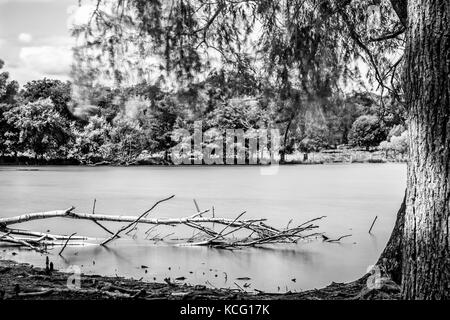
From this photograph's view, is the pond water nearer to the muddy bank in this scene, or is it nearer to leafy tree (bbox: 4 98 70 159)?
the muddy bank

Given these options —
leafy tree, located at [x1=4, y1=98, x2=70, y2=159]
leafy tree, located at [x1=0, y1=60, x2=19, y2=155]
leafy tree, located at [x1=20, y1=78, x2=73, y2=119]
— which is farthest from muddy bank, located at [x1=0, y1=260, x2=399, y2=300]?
leafy tree, located at [x1=0, y1=60, x2=19, y2=155]

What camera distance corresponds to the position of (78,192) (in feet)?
67.5

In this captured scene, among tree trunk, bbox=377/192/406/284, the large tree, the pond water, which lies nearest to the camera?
tree trunk, bbox=377/192/406/284

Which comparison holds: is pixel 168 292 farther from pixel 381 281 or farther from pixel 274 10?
pixel 274 10

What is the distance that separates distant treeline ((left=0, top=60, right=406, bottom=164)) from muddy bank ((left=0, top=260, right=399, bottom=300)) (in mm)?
1192

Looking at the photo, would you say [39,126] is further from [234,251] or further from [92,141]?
[234,251]

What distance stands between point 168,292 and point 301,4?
8.68ft

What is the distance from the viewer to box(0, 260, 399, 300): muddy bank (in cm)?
344

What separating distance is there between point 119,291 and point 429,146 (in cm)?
228

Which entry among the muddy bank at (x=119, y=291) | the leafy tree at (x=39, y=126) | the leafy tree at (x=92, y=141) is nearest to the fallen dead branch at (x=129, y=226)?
the muddy bank at (x=119, y=291)

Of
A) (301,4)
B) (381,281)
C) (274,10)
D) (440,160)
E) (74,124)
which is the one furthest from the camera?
(74,124)

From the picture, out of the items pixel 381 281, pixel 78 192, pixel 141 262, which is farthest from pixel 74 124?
pixel 381 281

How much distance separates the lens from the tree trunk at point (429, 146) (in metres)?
2.58

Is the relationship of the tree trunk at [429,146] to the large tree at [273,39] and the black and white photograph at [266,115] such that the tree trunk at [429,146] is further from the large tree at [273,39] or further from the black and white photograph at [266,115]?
the large tree at [273,39]
